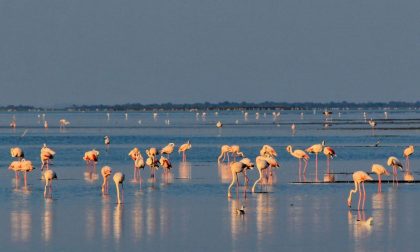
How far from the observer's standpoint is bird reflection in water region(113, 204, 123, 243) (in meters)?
15.5

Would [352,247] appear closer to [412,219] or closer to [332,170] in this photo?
[412,219]

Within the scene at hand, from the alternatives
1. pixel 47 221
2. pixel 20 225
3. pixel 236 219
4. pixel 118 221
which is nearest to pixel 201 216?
pixel 236 219

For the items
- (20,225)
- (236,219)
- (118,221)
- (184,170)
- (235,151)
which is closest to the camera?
(20,225)

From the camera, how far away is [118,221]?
1712 cm

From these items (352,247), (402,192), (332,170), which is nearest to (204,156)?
(332,170)

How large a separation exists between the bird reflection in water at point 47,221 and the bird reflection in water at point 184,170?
22.1 ft

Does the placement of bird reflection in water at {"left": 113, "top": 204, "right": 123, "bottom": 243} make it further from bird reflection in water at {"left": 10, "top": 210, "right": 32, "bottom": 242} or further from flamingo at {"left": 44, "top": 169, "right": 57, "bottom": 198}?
flamingo at {"left": 44, "top": 169, "right": 57, "bottom": 198}

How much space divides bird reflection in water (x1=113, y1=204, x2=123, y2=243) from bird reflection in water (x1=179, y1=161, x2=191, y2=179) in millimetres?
7081

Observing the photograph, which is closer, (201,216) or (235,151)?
(201,216)

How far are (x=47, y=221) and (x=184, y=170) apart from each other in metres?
11.8

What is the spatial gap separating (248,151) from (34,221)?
76.0 ft

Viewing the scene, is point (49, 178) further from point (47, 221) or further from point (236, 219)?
point (236, 219)

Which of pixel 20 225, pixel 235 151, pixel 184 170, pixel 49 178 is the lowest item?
pixel 20 225

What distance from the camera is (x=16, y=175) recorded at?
26.3m
